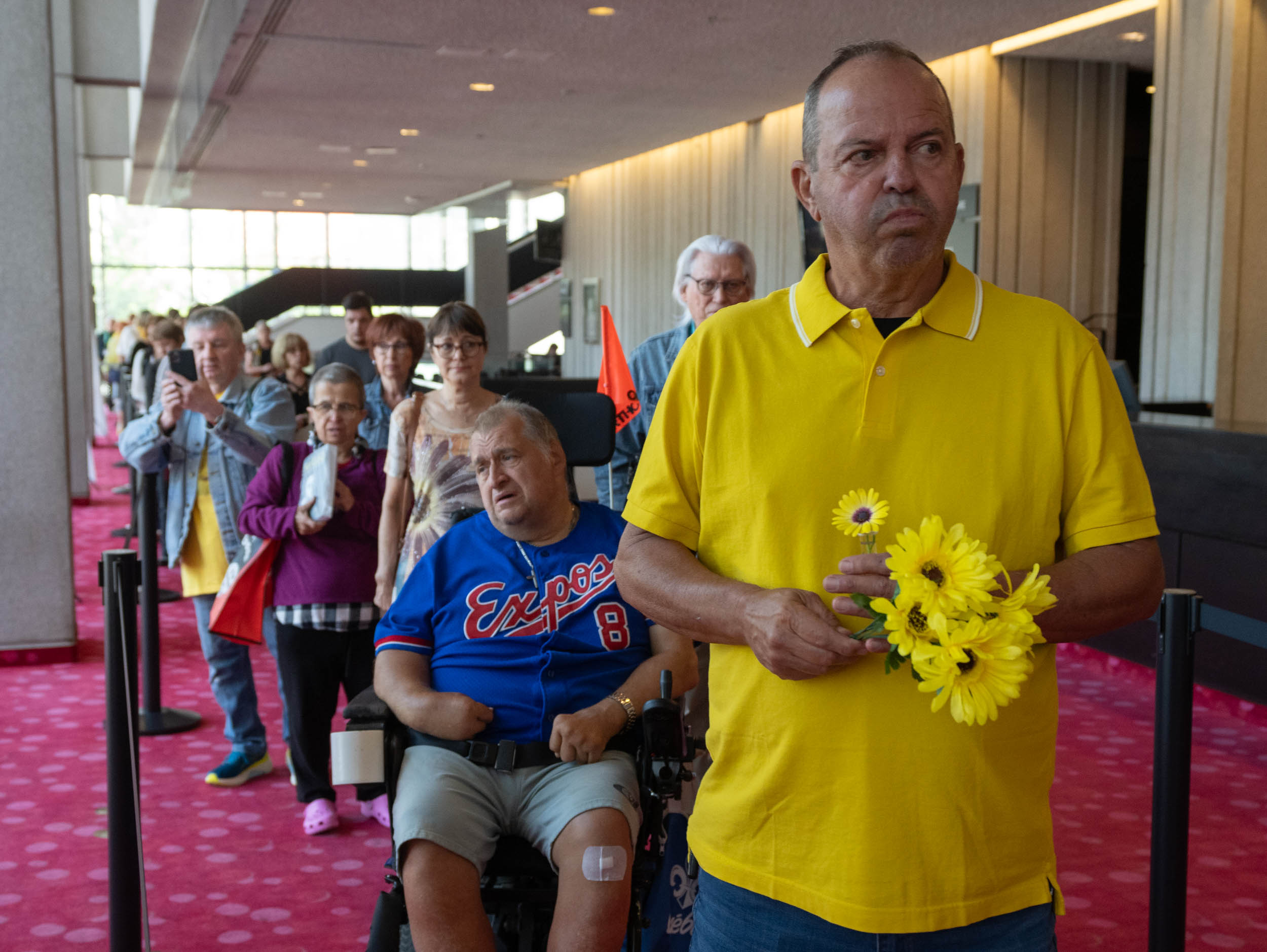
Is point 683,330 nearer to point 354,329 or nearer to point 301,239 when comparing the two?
point 354,329

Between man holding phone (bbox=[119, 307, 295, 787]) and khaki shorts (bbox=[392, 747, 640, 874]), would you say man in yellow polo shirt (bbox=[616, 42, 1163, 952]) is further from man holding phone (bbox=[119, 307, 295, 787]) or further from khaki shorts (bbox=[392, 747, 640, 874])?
man holding phone (bbox=[119, 307, 295, 787])

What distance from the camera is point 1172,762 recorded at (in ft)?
6.83

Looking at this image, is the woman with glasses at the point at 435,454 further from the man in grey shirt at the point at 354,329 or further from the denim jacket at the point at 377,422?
the man in grey shirt at the point at 354,329

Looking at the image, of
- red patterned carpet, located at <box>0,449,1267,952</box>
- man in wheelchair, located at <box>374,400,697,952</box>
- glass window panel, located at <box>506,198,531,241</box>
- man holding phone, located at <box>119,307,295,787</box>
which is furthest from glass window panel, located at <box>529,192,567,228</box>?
man in wheelchair, located at <box>374,400,697,952</box>

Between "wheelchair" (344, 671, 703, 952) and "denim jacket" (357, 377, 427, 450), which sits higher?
"denim jacket" (357, 377, 427, 450)

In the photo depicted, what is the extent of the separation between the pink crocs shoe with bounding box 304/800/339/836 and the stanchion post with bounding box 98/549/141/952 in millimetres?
1082

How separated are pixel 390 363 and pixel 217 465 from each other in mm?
780

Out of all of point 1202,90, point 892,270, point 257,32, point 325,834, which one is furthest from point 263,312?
point 892,270

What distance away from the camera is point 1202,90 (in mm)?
7273

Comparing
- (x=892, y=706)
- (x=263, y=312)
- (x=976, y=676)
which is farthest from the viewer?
(x=263, y=312)

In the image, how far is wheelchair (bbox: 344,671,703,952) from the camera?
2.29 meters

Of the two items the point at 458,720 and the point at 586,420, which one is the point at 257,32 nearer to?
the point at 586,420

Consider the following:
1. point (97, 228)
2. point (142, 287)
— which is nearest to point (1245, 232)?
point (142, 287)

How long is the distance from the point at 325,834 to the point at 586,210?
633 inches
